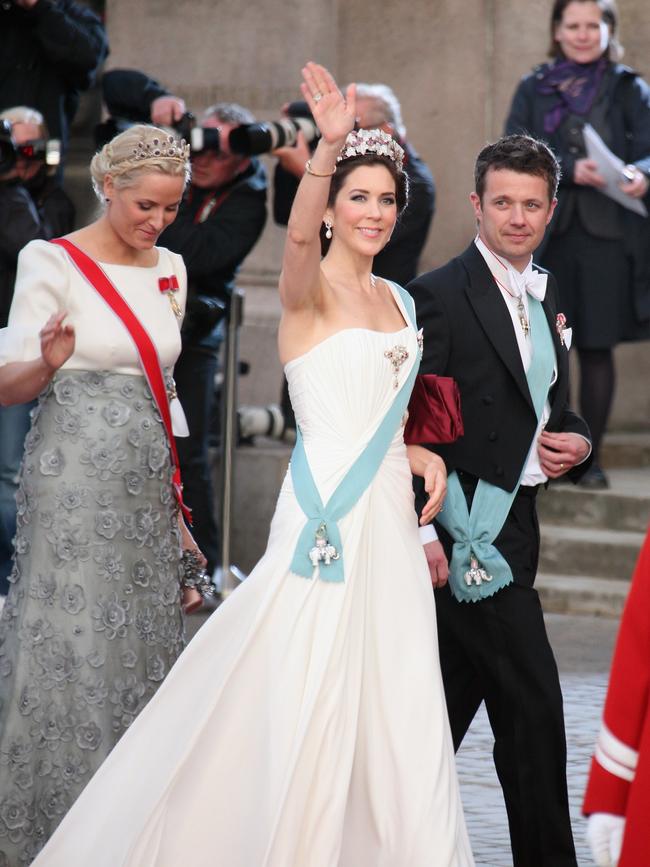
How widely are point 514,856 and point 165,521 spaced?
51.1 inches

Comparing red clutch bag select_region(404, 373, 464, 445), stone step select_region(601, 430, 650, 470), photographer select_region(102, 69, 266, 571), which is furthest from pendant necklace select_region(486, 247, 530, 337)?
stone step select_region(601, 430, 650, 470)

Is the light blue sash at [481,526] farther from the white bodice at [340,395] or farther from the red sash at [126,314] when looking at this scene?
the red sash at [126,314]

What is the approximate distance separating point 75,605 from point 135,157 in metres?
1.21

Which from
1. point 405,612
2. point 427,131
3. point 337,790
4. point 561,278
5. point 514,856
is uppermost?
point 427,131

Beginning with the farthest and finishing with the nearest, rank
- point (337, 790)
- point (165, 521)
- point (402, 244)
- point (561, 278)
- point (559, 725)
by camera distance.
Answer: point (561, 278)
point (402, 244)
point (165, 521)
point (559, 725)
point (337, 790)

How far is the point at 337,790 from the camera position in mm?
4484

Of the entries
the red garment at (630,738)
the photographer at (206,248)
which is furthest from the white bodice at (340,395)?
the photographer at (206,248)

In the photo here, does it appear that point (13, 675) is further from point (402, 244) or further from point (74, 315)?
point (402, 244)

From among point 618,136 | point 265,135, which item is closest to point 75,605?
point 265,135

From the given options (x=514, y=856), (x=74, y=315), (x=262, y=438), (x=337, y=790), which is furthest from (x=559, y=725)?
(x=262, y=438)

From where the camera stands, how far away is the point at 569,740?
6.62 m

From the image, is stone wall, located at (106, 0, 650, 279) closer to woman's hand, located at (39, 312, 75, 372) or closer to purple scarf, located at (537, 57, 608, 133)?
purple scarf, located at (537, 57, 608, 133)

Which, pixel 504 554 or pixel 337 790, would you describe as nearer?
pixel 337 790

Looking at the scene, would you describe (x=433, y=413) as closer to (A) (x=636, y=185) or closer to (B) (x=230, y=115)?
(B) (x=230, y=115)
